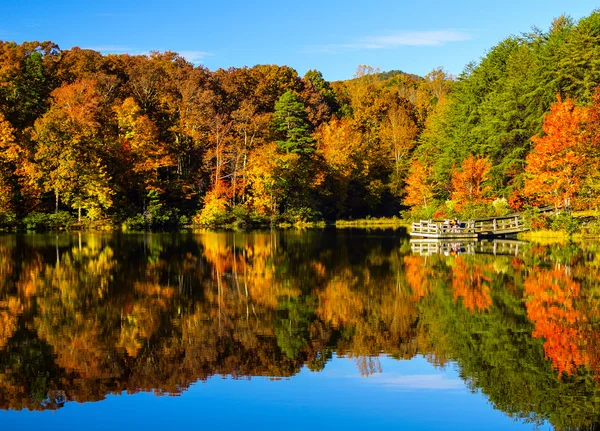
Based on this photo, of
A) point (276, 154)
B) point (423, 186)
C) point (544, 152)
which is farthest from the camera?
point (423, 186)

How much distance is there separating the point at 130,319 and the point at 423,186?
52075 mm

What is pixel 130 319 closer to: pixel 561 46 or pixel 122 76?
pixel 561 46

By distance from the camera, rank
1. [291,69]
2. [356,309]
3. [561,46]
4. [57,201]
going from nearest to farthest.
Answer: [356,309]
[561,46]
[57,201]
[291,69]

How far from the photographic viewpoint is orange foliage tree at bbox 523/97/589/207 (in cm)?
4197

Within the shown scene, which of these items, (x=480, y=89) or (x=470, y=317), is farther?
(x=480, y=89)

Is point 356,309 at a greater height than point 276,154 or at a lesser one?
lesser

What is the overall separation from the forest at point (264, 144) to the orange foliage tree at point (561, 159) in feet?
0.29

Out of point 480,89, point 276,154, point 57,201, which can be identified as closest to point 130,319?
point 57,201

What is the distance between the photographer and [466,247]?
3772 centimetres

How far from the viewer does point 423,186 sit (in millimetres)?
67000

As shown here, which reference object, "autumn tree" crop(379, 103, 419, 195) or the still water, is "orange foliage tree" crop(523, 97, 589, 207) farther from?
"autumn tree" crop(379, 103, 419, 195)

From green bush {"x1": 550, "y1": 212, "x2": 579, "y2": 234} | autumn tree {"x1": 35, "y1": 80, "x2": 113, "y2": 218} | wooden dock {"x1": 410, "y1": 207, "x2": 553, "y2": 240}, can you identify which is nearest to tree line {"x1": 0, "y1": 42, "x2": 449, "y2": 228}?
autumn tree {"x1": 35, "y1": 80, "x2": 113, "y2": 218}

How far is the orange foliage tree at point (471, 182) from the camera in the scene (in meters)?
53.8

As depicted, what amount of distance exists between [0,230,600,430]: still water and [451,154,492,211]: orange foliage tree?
1041 inches
